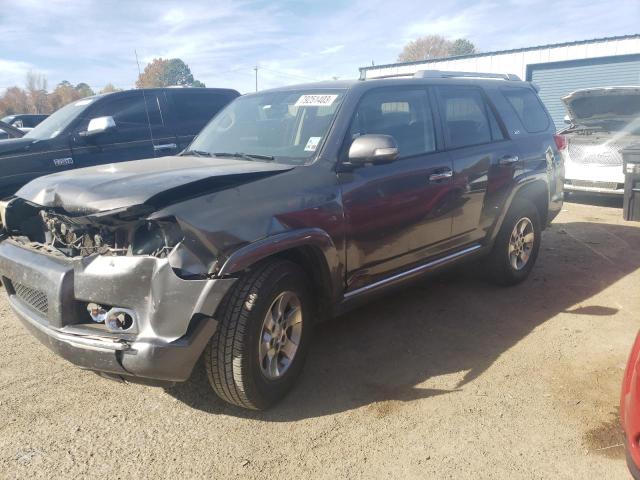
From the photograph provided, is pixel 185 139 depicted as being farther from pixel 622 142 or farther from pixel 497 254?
pixel 622 142

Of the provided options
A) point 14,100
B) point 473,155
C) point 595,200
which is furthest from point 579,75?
point 14,100

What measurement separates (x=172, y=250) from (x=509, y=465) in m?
1.93

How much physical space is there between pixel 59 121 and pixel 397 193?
492 cm

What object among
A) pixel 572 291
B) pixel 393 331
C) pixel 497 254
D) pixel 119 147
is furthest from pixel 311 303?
pixel 119 147

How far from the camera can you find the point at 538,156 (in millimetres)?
5047

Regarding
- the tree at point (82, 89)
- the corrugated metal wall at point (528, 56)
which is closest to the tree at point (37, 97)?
the tree at point (82, 89)

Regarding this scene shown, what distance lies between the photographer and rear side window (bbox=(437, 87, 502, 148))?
4.23m

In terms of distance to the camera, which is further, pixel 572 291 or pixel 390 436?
pixel 572 291

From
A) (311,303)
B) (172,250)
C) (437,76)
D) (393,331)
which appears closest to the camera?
(172,250)

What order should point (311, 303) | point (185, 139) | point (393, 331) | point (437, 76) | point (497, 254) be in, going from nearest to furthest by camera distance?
point (311, 303), point (393, 331), point (437, 76), point (497, 254), point (185, 139)

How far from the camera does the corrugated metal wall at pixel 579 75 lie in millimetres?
17047

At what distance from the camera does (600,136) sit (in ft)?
29.6

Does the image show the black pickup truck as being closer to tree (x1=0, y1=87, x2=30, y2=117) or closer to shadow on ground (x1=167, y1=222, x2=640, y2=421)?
shadow on ground (x1=167, y1=222, x2=640, y2=421)

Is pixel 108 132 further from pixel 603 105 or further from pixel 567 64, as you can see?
pixel 567 64
